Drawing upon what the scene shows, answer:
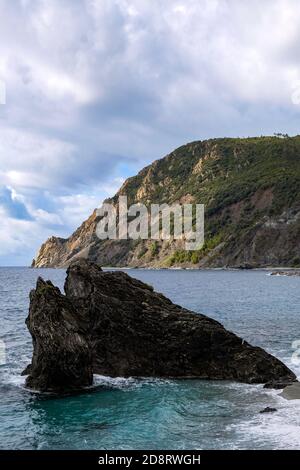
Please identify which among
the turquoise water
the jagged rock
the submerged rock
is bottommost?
the turquoise water

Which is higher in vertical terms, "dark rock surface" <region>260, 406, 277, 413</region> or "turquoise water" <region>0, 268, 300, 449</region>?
"dark rock surface" <region>260, 406, 277, 413</region>

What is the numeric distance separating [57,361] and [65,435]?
269 inches

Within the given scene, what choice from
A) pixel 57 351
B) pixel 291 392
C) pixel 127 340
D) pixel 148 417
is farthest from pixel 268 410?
pixel 57 351

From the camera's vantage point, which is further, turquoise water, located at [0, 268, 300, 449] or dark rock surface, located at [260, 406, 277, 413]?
dark rock surface, located at [260, 406, 277, 413]

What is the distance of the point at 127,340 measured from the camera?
2992cm

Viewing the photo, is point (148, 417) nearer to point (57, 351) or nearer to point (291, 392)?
point (57, 351)

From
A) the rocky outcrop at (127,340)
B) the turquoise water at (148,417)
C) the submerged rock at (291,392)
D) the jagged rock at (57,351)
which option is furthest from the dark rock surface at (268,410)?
the jagged rock at (57,351)

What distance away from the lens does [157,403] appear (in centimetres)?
2377

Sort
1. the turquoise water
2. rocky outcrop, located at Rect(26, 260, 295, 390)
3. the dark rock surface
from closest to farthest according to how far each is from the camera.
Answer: the turquoise water → the dark rock surface → rocky outcrop, located at Rect(26, 260, 295, 390)

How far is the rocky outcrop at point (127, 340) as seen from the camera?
1047 inches

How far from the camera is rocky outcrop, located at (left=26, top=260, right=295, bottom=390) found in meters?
26.6

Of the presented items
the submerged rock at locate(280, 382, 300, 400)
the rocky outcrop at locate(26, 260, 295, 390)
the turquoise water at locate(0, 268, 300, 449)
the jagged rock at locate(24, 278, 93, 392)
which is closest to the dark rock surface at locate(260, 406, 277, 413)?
the turquoise water at locate(0, 268, 300, 449)

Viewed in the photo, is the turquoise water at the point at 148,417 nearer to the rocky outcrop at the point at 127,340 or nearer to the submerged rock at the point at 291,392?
the submerged rock at the point at 291,392

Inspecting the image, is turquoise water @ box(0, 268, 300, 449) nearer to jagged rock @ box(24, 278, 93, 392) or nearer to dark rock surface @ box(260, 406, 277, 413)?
dark rock surface @ box(260, 406, 277, 413)
